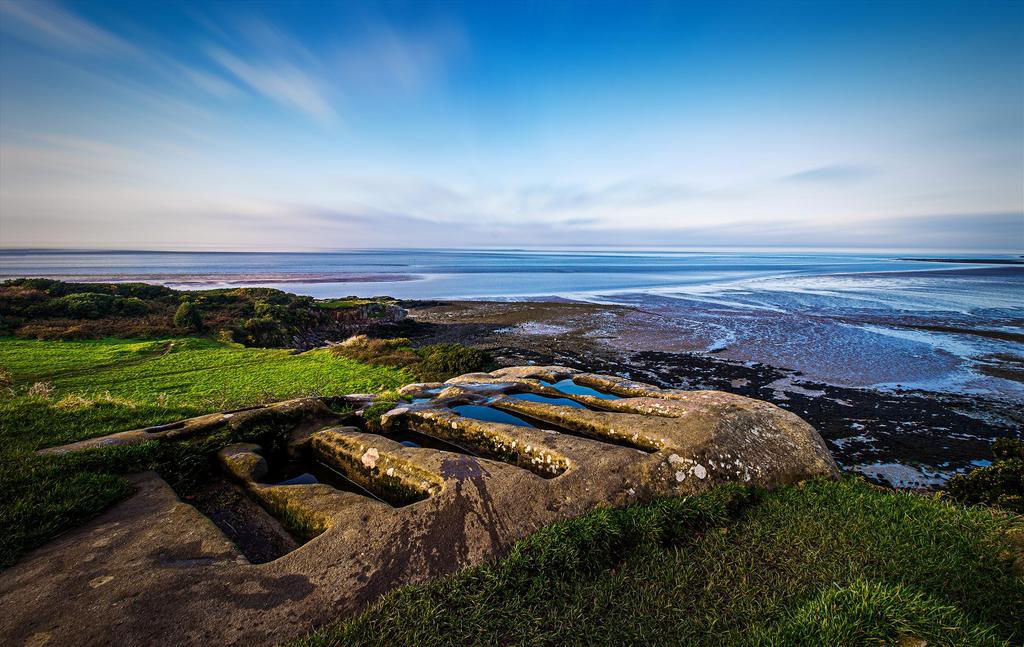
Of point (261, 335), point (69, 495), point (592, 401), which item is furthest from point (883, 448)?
point (261, 335)

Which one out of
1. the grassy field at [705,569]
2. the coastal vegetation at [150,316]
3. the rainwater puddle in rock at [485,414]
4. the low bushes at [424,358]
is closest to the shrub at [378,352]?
the low bushes at [424,358]

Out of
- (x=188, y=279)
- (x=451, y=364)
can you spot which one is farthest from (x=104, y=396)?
(x=188, y=279)

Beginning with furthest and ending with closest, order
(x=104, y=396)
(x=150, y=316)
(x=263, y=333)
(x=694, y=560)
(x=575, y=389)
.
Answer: (x=150, y=316) < (x=263, y=333) < (x=575, y=389) < (x=104, y=396) < (x=694, y=560)

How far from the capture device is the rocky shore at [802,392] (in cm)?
1121

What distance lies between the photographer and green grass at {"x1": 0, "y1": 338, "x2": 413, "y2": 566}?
221 inches

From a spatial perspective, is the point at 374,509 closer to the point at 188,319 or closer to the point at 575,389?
the point at 575,389

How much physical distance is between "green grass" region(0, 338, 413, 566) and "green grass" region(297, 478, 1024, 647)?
4.46 meters

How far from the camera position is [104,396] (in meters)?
12.0

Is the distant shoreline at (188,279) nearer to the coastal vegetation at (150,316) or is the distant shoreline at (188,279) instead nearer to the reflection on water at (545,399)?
the coastal vegetation at (150,316)

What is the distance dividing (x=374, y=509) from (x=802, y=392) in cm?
1709

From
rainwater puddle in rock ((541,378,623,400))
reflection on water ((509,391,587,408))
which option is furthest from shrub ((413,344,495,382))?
reflection on water ((509,391,587,408))

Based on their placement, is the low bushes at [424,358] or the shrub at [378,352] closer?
the low bushes at [424,358]

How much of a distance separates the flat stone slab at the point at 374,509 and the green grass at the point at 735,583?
433 millimetres

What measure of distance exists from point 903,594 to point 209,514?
343 inches
